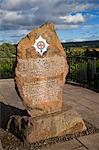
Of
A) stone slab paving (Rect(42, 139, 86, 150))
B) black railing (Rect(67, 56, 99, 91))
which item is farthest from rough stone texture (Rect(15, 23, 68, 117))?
black railing (Rect(67, 56, 99, 91))

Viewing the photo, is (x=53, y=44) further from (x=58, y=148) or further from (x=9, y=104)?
(x=9, y=104)

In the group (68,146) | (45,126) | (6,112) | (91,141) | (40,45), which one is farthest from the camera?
(6,112)

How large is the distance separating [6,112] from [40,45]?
86.1 inches

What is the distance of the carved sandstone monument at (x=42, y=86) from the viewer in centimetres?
514

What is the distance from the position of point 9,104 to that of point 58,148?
3.16 m

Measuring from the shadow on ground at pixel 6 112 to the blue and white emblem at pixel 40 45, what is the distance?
1227 millimetres

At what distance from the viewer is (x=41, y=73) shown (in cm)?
536

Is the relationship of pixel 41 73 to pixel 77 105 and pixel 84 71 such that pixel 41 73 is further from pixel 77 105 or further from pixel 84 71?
pixel 84 71

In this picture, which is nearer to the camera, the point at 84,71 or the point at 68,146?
the point at 68,146

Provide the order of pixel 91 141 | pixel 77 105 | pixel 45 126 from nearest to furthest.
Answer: pixel 91 141, pixel 45 126, pixel 77 105

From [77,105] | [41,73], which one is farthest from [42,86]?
[77,105]

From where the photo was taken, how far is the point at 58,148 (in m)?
4.78

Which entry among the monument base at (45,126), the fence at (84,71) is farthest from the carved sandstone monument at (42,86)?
the fence at (84,71)

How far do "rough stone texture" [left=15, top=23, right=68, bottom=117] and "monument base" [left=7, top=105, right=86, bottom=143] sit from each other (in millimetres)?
232
